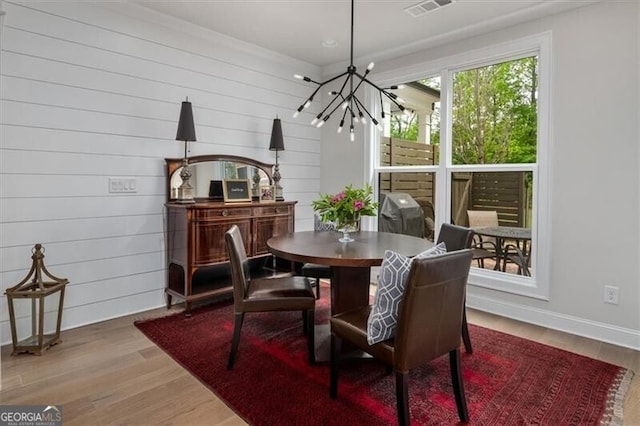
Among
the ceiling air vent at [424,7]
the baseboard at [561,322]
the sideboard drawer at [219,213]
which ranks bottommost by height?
the baseboard at [561,322]

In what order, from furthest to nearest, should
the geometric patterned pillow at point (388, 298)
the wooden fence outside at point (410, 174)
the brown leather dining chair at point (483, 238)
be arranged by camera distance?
the wooden fence outside at point (410, 174) → the brown leather dining chair at point (483, 238) → the geometric patterned pillow at point (388, 298)

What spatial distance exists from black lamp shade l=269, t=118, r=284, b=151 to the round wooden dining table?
1.51m

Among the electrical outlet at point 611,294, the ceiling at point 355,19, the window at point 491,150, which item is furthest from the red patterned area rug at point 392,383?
the ceiling at point 355,19

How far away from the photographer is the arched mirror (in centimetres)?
341

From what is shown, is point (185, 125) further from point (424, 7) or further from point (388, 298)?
point (388, 298)

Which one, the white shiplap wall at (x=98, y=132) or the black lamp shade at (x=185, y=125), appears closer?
the white shiplap wall at (x=98, y=132)

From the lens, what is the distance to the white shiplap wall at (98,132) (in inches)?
105

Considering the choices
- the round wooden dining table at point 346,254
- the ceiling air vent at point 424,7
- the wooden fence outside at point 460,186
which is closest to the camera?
the round wooden dining table at point 346,254

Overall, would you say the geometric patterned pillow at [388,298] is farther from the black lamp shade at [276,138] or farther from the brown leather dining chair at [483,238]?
the black lamp shade at [276,138]

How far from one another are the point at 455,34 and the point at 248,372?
3.38 metres

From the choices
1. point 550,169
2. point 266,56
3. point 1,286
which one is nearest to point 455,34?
point 550,169

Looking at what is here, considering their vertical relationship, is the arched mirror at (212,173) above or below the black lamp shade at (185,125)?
below

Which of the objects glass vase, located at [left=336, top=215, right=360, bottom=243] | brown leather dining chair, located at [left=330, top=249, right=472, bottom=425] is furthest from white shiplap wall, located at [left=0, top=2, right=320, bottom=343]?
brown leather dining chair, located at [left=330, top=249, right=472, bottom=425]

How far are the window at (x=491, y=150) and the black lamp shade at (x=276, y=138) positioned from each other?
→ 1356mm
